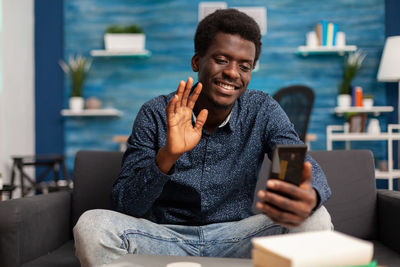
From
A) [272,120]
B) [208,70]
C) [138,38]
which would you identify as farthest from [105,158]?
[138,38]

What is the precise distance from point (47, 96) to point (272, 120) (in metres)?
3.66

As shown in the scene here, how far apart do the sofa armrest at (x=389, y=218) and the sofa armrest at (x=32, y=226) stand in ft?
4.08

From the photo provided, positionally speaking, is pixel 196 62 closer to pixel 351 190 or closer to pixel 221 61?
pixel 221 61

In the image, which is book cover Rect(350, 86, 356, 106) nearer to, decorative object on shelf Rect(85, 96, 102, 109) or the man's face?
decorative object on shelf Rect(85, 96, 102, 109)

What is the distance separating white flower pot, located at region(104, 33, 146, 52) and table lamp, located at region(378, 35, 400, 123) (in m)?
2.39

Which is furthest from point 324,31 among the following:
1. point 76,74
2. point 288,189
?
point 288,189

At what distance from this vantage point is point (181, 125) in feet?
3.82

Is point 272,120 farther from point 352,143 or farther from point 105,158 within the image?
point 352,143

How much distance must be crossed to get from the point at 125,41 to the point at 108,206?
9.64 feet

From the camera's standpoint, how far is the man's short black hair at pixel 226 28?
145 centimetres

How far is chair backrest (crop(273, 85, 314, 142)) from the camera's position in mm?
3051

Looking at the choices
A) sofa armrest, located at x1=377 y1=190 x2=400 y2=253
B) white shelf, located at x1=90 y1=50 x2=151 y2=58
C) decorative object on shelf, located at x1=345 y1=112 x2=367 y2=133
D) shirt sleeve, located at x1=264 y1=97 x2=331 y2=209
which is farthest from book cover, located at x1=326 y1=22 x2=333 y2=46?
shirt sleeve, located at x1=264 y1=97 x2=331 y2=209

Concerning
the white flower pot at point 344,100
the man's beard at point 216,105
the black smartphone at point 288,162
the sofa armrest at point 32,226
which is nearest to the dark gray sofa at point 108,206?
the sofa armrest at point 32,226

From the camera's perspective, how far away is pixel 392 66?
391 cm
